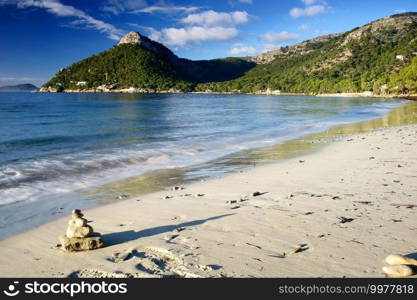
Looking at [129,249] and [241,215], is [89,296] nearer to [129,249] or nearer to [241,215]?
[129,249]

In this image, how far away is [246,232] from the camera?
664 cm

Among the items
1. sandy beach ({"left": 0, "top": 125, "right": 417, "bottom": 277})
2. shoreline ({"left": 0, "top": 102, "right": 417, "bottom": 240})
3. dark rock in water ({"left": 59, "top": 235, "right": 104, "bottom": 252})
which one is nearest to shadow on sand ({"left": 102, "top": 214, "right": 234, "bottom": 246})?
sandy beach ({"left": 0, "top": 125, "right": 417, "bottom": 277})

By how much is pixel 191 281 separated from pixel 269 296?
1.14 meters

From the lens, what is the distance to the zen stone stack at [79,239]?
5.94m

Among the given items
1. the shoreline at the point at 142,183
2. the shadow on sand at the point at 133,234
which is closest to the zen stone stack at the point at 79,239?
the shadow on sand at the point at 133,234

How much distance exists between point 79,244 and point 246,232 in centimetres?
317

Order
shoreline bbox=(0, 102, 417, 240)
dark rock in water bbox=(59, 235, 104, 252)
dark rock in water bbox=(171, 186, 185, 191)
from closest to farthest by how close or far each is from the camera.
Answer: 1. dark rock in water bbox=(59, 235, 104, 252)
2. shoreline bbox=(0, 102, 417, 240)
3. dark rock in water bbox=(171, 186, 185, 191)

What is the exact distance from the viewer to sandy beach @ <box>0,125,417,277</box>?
520cm

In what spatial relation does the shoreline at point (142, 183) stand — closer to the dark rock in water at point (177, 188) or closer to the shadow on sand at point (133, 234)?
the dark rock in water at point (177, 188)

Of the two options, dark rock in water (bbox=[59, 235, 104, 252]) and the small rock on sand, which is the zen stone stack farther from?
the small rock on sand

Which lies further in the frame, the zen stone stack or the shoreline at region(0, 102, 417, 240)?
the shoreline at region(0, 102, 417, 240)

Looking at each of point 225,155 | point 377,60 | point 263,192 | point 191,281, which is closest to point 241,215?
point 263,192

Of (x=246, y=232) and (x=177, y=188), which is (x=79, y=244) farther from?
(x=177, y=188)

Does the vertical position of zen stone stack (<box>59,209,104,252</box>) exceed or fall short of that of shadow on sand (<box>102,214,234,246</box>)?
it exceeds it
